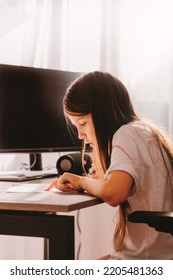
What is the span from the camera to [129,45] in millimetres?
2473

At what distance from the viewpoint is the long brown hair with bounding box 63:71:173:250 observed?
1.40 m

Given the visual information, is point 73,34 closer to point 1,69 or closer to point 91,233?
point 1,69

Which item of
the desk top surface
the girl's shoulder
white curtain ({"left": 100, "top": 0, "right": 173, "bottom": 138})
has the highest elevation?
white curtain ({"left": 100, "top": 0, "right": 173, "bottom": 138})

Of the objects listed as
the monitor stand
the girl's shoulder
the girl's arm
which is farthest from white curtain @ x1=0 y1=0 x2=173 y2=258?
the girl's arm

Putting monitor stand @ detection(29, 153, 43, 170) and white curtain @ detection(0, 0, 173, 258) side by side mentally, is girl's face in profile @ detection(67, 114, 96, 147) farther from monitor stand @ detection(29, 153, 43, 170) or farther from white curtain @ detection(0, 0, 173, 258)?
white curtain @ detection(0, 0, 173, 258)

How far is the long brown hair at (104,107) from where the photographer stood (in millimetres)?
1402

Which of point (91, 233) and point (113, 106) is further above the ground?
point (113, 106)

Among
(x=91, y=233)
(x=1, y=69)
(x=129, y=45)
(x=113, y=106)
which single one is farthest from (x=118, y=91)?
(x=91, y=233)

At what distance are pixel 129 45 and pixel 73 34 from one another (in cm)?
31

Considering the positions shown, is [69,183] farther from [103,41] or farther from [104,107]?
[103,41]

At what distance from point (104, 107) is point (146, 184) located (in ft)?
0.88

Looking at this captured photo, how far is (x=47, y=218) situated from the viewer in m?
1.23
